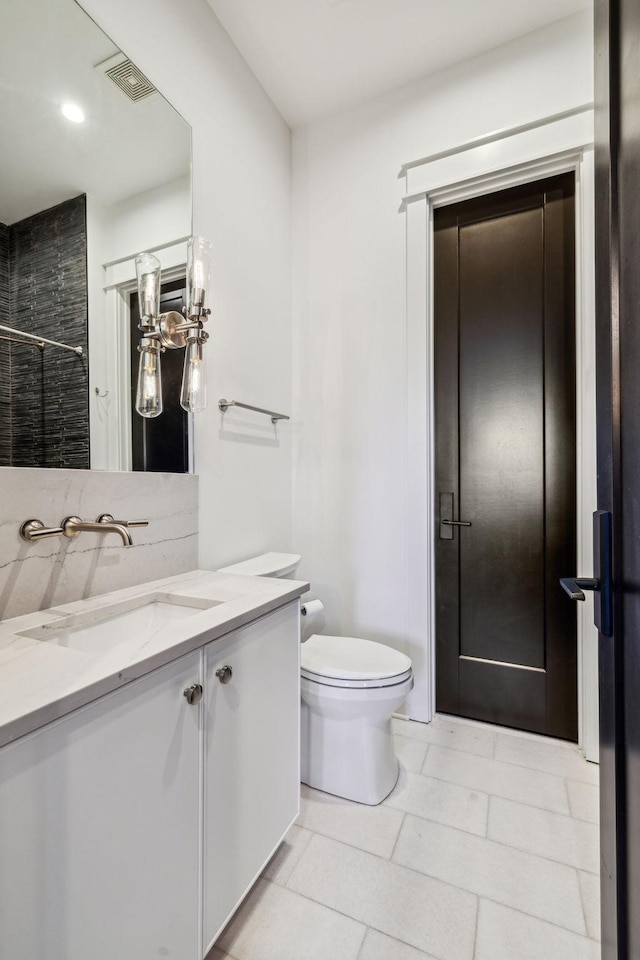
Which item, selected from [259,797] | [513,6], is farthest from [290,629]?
[513,6]

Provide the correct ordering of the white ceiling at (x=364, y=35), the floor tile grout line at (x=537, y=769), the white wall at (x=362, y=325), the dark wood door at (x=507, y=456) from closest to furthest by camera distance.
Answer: the floor tile grout line at (x=537, y=769), the white ceiling at (x=364, y=35), the dark wood door at (x=507, y=456), the white wall at (x=362, y=325)

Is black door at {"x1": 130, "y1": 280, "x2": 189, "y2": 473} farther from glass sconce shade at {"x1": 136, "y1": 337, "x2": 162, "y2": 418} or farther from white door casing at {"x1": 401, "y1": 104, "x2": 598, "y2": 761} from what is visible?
white door casing at {"x1": 401, "y1": 104, "x2": 598, "y2": 761}

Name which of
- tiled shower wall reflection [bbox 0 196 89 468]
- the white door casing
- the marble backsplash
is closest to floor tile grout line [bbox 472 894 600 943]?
the white door casing

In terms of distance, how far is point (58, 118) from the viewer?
1.12 meters

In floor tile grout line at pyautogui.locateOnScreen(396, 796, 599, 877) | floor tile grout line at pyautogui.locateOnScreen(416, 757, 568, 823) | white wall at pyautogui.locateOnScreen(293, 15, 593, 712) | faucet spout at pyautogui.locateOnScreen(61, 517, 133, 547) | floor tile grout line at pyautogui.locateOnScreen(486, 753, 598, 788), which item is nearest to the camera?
faucet spout at pyautogui.locateOnScreen(61, 517, 133, 547)

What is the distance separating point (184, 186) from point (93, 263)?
0.56 metres

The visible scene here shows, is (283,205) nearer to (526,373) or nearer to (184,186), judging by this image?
(184,186)

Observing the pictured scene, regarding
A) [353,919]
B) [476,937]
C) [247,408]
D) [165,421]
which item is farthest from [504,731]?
[165,421]

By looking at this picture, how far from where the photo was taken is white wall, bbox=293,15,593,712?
1.91 m

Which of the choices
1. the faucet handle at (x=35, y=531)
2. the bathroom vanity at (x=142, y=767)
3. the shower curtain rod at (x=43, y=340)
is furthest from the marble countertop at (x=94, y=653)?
the shower curtain rod at (x=43, y=340)

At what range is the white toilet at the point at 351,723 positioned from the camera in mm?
1441

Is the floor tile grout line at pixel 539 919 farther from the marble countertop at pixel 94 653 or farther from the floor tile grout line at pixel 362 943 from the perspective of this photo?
the marble countertop at pixel 94 653

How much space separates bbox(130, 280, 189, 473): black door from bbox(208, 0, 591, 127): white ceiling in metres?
1.26

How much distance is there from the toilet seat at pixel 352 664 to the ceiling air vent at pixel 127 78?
1976 mm
